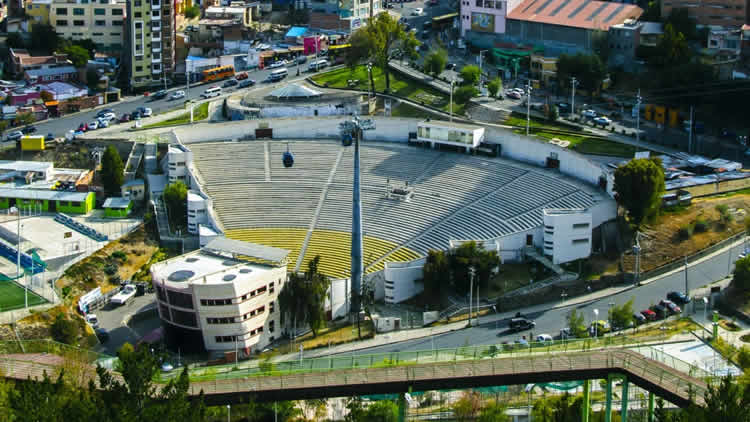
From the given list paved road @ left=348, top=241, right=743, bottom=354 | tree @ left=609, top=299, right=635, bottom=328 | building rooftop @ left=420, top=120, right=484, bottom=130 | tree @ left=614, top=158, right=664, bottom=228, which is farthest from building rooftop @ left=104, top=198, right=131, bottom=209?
A: tree @ left=609, top=299, right=635, bottom=328

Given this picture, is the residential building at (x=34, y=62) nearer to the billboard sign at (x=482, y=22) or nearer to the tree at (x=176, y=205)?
the billboard sign at (x=482, y=22)

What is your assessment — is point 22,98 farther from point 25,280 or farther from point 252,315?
point 252,315

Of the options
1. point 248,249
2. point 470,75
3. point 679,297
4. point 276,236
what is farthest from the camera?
point 470,75

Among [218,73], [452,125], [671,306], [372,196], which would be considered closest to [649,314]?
[671,306]

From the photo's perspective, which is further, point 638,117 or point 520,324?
point 638,117

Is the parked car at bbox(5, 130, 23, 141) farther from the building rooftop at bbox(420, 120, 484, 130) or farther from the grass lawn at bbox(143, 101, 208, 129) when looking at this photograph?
the building rooftop at bbox(420, 120, 484, 130)

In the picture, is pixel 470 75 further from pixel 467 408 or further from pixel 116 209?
pixel 467 408
